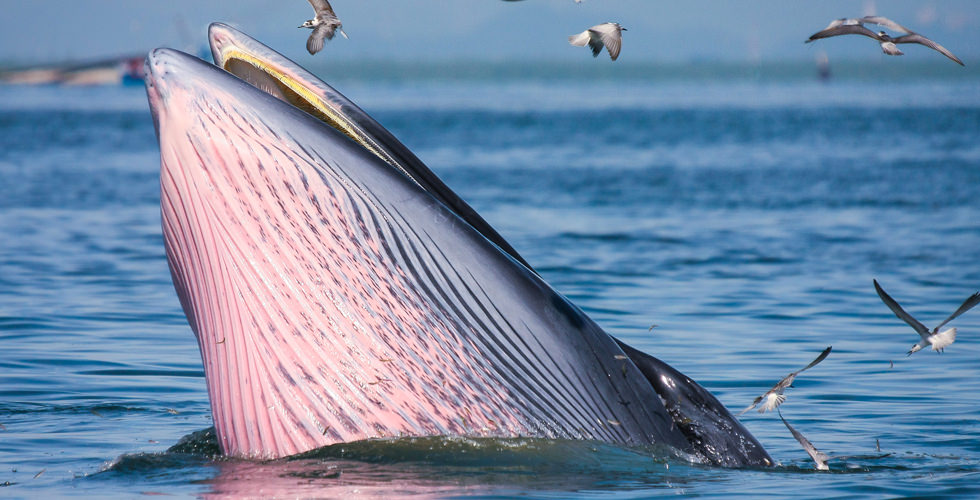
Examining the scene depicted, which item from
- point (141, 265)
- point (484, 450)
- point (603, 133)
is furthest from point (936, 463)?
point (603, 133)

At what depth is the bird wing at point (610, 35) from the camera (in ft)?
20.4

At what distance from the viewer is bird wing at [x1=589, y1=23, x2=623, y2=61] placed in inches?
245

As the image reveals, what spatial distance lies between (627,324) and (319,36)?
622 cm

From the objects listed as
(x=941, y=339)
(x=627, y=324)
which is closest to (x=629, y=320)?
(x=627, y=324)

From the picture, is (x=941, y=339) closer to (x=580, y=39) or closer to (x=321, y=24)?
(x=580, y=39)

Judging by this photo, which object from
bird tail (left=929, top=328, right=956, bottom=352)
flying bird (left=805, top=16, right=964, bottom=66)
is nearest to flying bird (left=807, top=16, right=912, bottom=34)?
flying bird (left=805, top=16, right=964, bottom=66)

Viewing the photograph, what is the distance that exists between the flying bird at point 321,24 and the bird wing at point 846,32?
240cm

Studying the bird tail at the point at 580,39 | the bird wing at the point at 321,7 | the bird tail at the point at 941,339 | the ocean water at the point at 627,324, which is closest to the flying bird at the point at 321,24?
the bird wing at the point at 321,7

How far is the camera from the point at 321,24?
6648 millimetres

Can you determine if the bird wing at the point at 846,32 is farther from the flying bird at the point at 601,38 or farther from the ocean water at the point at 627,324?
the ocean water at the point at 627,324

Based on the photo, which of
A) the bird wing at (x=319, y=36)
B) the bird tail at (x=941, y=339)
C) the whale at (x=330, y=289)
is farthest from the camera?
the bird wing at (x=319, y=36)

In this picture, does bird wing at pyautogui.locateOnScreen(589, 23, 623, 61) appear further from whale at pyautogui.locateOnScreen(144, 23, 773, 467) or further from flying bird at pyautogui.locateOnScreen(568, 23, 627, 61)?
whale at pyautogui.locateOnScreen(144, 23, 773, 467)

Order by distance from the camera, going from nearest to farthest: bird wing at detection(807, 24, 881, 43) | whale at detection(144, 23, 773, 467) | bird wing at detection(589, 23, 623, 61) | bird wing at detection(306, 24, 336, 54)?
whale at detection(144, 23, 773, 467) < bird wing at detection(807, 24, 881, 43) < bird wing at detection(589, 23, 623, 61) < bird wing at detection(306, 24, 336, 54)

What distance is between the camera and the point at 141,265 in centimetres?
1577
